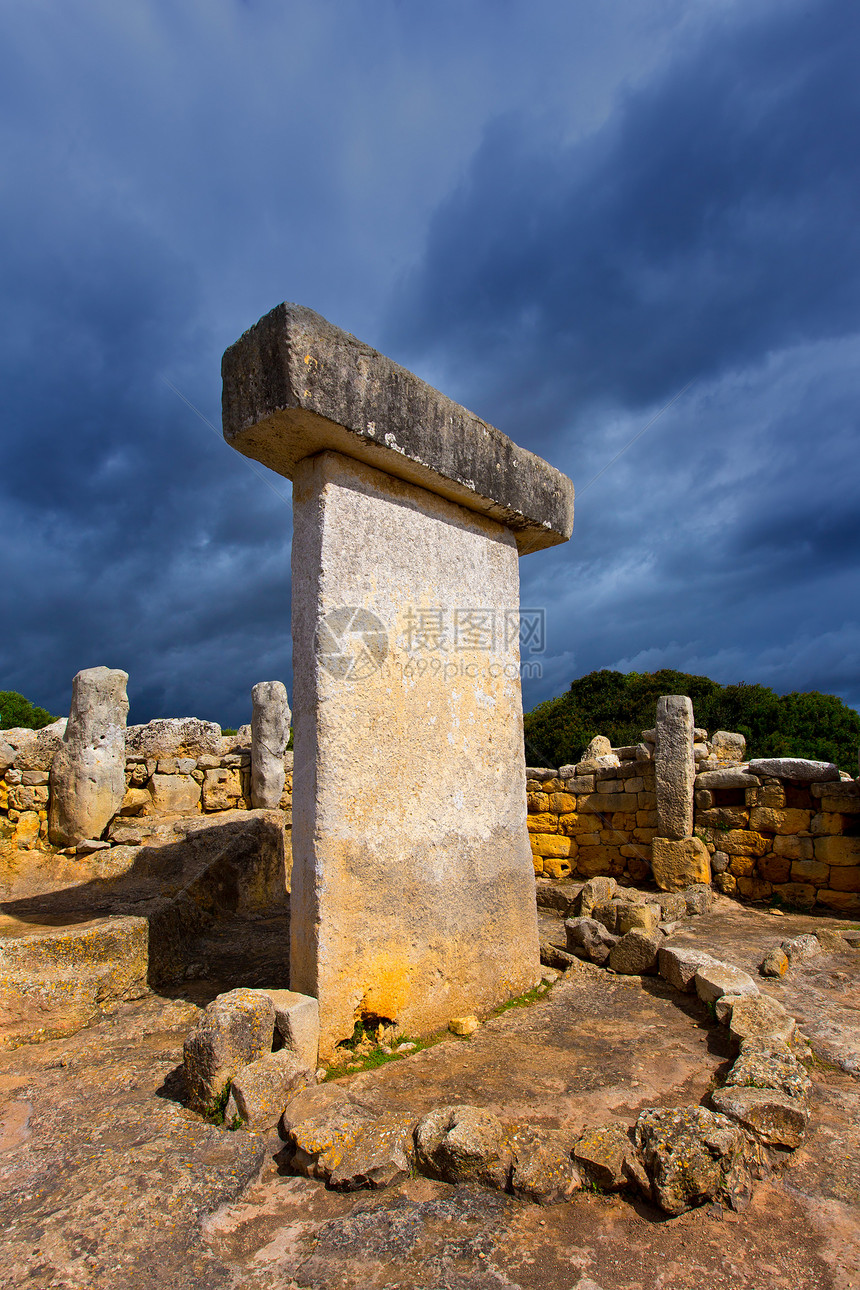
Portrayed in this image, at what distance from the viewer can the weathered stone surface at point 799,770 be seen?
733 cm

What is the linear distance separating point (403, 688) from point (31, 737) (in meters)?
6.76

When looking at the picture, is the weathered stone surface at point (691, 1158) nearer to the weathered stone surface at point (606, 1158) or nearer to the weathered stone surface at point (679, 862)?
the weathered stone surface at point (606, 1158)

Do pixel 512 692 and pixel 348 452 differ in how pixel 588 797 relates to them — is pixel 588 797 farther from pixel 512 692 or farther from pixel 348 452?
pixel 348 452

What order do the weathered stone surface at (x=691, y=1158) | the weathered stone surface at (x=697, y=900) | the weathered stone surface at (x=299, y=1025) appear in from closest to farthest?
the weathered stone surface at (x=691, y=1158)
the weathered stone surface at (x=299, y=1025)
the weathered stone surface at (x=697, y=900)

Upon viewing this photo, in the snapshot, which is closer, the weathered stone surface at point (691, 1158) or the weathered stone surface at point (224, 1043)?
the weathered stone surface at point (691, 1158)

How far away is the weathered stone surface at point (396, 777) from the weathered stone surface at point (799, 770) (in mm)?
4733

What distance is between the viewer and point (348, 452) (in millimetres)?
3346

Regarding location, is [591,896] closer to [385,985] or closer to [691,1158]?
[385,985]

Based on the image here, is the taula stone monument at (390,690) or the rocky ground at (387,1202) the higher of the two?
the taula stone monument at (390,690)

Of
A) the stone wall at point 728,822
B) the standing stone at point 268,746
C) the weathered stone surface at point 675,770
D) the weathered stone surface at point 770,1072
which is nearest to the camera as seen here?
the weathered stone surface at point 770,1072

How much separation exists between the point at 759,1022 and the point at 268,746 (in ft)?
25.7

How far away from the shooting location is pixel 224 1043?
8.34ft

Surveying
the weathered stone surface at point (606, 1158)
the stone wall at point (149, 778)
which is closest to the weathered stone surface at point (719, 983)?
the weathered stone surface at point (606, 1158)

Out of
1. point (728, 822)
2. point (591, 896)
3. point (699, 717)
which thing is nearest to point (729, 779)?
point (728, 822)
